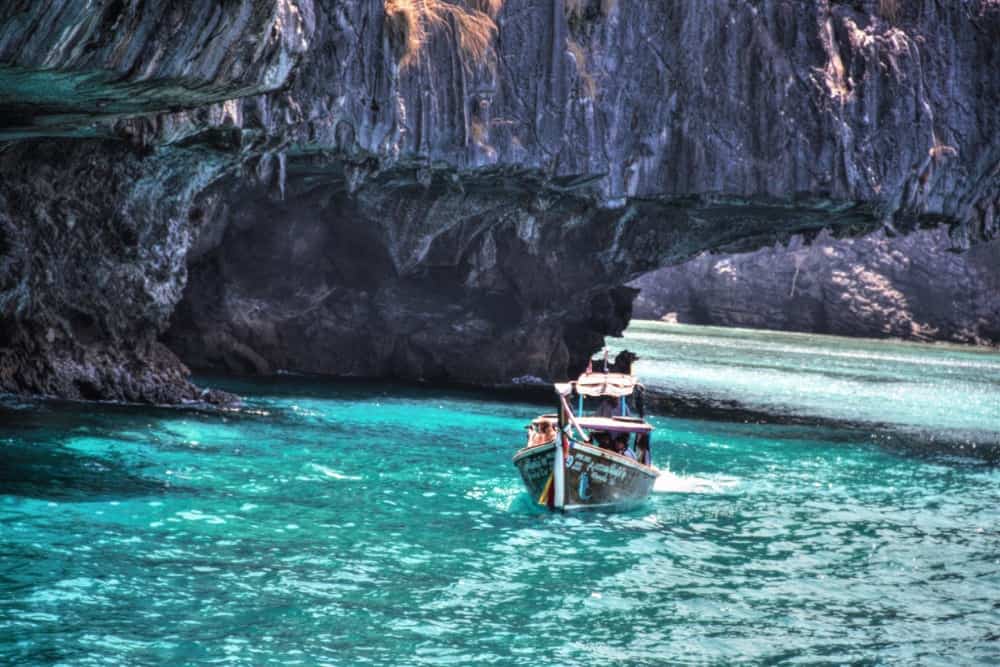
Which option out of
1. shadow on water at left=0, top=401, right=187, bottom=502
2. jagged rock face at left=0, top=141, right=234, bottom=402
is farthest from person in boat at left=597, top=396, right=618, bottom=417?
jagged rock face at left=0, top=141, right=234, bottom=402

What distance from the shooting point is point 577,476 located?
2305 cm

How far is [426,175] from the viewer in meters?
38.9

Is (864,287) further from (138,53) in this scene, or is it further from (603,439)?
(138,53)

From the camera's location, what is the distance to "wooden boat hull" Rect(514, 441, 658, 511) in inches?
900

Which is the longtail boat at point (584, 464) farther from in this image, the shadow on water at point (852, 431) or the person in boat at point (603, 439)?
the shadow on water at point (852, 431)

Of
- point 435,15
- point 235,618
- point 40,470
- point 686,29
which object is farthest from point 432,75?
point 235,618

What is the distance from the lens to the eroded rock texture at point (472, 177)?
3247cm

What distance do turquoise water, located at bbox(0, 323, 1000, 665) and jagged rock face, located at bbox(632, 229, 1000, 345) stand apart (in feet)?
288

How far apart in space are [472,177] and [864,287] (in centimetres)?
9032

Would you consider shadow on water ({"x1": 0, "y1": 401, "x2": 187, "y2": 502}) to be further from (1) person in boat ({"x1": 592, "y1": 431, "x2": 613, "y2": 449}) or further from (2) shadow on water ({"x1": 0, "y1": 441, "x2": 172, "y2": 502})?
(1) person in boat ({"x1": 592, "y1": 431, "x2": 613, "y2": 449})

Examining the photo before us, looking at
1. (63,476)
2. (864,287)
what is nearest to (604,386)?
(63,476)

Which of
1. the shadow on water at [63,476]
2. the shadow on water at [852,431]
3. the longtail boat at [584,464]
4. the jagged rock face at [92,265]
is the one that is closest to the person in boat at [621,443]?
the longtail boat at [584,464]

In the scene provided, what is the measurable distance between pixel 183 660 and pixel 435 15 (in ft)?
90.7

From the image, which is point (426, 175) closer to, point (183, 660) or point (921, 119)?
point (921, 119)
